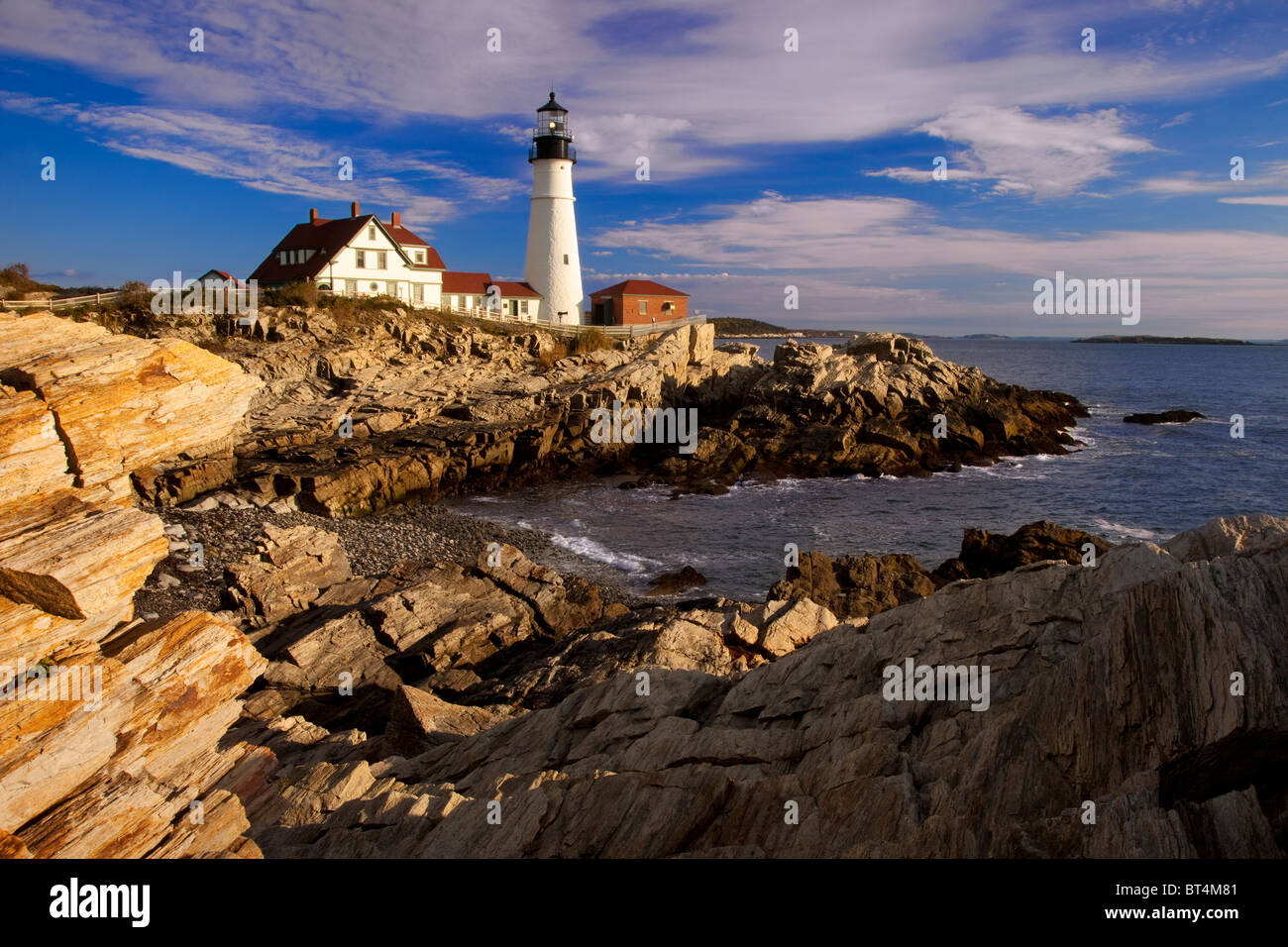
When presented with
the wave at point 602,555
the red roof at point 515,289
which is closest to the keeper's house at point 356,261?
the red roof at point 515,289

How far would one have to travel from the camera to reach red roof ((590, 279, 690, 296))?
6475 centimetres

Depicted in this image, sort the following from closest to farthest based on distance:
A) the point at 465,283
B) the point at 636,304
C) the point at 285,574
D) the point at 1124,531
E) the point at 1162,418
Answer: the point at 285,574
the point at 1124,531
the point at 1162,418
the point at 465,283
the point at 636,304

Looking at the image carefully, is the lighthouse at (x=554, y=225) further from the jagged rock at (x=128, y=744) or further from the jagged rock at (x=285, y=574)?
the jagged rock at (x=128, y=744)

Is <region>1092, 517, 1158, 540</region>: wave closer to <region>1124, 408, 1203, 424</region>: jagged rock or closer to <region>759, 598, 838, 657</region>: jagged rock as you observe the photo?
<region>759, 598, 838, 657</region>: jagged rock

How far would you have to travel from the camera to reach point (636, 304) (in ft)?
212

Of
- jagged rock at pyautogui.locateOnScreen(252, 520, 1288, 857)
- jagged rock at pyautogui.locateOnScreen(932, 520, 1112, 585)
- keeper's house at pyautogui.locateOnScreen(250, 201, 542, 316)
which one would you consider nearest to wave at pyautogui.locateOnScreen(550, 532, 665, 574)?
jagged rock at pyautogui.locateOnScreen(932, 520, 1112, 585)

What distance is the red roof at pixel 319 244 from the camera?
5166 cm

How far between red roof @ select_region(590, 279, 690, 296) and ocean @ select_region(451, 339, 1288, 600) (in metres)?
31.7

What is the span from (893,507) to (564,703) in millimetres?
24486

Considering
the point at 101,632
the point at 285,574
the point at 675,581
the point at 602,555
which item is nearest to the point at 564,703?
the point at 101,632

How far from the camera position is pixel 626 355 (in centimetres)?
5281

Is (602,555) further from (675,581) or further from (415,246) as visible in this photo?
(415,246)
